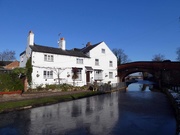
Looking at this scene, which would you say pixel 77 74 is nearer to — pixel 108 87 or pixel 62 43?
pixel 108 87

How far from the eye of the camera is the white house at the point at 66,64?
2711 cm

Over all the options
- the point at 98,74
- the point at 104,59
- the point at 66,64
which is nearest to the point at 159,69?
the point at 104,59

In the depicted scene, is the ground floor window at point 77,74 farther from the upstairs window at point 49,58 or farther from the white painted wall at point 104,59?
the upstairs window at point 49,58

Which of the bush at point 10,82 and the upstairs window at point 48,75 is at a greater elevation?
the upstairs window at point 48,75

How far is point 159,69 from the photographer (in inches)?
1540

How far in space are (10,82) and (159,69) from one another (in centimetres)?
3323

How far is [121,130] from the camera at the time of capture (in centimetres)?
795

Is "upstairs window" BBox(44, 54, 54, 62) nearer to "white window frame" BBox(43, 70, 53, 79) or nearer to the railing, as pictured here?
"white window frame" BBox(43, 70, 53, 79)

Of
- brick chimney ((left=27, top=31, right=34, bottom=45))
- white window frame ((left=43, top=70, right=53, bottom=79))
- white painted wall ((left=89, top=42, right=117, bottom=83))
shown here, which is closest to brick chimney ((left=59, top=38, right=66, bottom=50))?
white painted wall ((left=89, top=42, right=117, bottom=83))

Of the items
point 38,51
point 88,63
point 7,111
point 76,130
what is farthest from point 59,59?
point 76,130

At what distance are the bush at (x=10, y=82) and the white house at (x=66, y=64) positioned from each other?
4622 mm

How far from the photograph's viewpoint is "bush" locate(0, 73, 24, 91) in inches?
760

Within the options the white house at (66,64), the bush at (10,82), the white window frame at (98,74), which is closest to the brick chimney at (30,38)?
the white house at (66,64)

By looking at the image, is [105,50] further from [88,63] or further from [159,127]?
[159,127]
